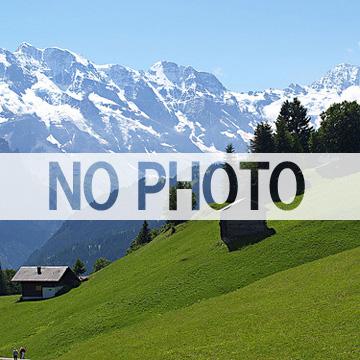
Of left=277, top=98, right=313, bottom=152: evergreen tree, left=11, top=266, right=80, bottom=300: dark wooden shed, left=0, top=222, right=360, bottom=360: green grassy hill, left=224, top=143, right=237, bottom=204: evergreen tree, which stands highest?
left=277, top=98, right=313, bottom=152: evergreen tree

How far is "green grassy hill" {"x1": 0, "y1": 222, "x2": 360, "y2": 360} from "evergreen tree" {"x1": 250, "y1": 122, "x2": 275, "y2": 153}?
27.7 meters

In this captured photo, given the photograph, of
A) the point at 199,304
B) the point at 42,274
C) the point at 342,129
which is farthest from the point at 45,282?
the point at 342,129

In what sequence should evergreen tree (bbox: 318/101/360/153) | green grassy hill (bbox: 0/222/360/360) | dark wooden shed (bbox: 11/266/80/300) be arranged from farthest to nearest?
evergreen tree (bbox: 318/101/360/153)
dark wooden shed (bbox: 11/266/80/300)
green grassy hill (bbox: 0/222/360/360)

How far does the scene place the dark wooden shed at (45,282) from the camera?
103m

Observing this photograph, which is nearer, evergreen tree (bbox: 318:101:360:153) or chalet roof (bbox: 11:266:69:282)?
chalet roof (bbox: 11:266:69:282)

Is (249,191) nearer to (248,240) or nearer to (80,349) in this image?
(248,240)

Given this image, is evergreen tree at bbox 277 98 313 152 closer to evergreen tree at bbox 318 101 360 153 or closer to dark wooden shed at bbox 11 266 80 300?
evergreen tree at bbox 318 101 360 153

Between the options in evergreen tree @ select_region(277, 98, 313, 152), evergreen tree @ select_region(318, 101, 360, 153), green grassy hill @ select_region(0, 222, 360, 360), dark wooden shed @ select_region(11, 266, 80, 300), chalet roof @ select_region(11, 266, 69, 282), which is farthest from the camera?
evergreen tree @ select_region(277, 98, 313, 152)

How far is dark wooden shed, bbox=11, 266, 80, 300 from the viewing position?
10269 cm

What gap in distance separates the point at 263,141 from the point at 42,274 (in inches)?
1962

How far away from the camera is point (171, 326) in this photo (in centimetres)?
4934

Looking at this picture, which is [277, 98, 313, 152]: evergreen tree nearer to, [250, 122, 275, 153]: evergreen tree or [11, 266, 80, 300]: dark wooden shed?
[250, 122, 275, 153]: evergreen tree

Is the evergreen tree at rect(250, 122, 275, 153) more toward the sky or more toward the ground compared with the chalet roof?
more toward the sky

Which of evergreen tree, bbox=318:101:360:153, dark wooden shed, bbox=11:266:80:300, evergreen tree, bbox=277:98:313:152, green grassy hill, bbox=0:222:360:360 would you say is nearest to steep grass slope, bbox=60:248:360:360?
green grassy hill, bbox=0:222:360:360
